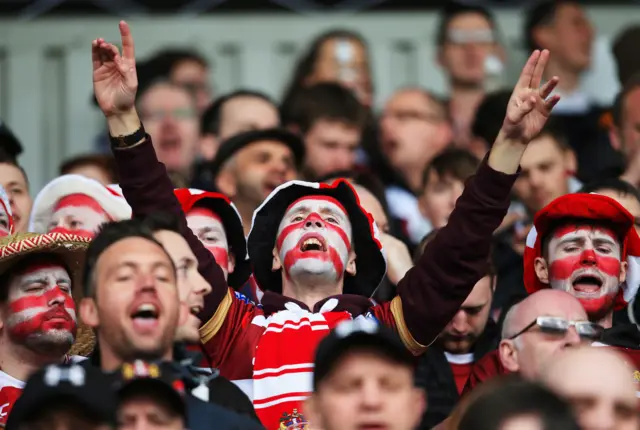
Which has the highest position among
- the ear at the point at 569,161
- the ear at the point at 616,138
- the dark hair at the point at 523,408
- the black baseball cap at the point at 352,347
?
the ear at the point at 616,138

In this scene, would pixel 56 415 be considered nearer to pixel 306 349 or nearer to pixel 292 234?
pixel 306 349

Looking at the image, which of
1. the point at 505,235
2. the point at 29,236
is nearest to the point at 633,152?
the point at 505,235

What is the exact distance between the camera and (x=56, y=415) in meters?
5.60

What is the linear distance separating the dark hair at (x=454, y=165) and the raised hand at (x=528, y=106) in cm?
219

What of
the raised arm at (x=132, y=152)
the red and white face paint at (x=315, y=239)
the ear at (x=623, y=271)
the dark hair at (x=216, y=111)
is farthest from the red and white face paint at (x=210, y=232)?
the dark hair at (x=216, y=111)

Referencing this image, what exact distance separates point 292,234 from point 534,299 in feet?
3.71

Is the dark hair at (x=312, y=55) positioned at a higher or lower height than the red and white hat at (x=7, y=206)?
higher

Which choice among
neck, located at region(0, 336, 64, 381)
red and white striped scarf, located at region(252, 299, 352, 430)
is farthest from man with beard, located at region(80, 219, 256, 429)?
neck, located at region(0, 336, 64, 381)

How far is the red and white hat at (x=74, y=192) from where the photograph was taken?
26.6 ft

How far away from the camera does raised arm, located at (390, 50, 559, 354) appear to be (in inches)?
275

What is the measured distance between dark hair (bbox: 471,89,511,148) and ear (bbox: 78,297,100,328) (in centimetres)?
437

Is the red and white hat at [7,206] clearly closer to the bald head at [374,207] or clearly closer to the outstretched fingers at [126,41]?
the outstretched fingers at [126,41]

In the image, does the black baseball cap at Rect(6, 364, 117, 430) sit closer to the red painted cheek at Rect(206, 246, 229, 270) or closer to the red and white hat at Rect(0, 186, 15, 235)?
the red painted cheek at Rect(206, 246, 229, 270)

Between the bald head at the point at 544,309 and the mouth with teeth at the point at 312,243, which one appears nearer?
the bald head at the point at 544,309
